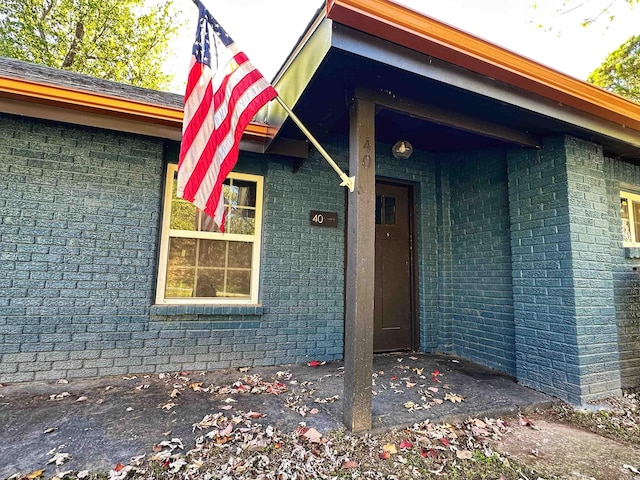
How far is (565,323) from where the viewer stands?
3.00 m

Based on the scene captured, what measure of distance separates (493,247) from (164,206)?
3788 mm

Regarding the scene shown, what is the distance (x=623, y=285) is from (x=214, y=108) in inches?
173

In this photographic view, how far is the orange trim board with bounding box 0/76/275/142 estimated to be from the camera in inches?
107

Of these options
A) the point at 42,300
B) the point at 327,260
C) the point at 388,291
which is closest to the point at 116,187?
the point at 42,300

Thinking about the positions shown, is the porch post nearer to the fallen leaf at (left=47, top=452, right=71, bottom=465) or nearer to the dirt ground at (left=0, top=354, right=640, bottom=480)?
the dirt ground at (left=0, top=354, right=640, bottom=480)

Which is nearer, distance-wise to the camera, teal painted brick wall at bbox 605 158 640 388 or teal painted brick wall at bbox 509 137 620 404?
teal painted brick wall at bbox 509 137 620 404

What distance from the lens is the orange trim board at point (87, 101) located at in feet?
8.93

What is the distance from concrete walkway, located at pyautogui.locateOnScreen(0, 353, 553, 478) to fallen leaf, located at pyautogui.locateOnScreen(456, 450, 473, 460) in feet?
1.12

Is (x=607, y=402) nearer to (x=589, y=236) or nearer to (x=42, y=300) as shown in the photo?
(x=589, y=236)

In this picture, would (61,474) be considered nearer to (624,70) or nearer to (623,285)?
(623,285)

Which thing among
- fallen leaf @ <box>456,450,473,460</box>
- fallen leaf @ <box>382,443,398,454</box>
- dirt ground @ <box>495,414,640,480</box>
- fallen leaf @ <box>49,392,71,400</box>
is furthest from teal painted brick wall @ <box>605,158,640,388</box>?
fallen leaf @ <box>49,392,71,400</box>

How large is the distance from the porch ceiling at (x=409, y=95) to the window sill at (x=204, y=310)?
1.88 metres

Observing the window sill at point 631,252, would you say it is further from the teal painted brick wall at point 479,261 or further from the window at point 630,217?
the teal painted brick wall at point 479,261

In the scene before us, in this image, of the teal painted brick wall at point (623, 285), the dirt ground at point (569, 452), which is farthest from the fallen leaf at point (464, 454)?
the teal painted brick wall at point (623, 285)
